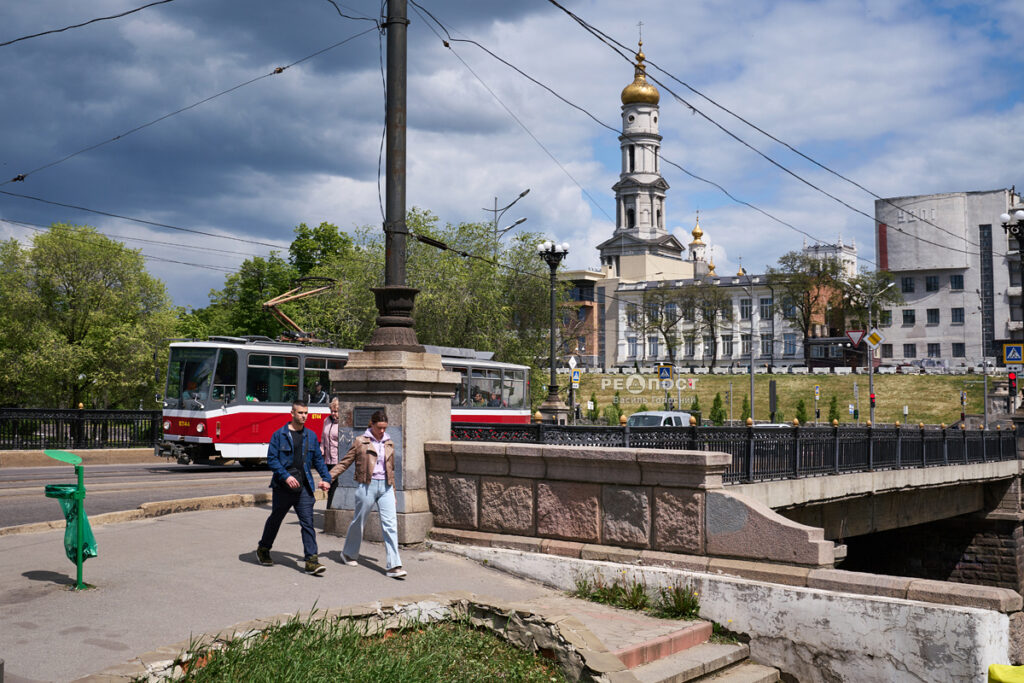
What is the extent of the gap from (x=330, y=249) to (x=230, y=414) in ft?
146

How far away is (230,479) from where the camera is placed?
19.5 meters

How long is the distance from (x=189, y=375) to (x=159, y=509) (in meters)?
11.4

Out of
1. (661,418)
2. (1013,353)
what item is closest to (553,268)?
(661,418)

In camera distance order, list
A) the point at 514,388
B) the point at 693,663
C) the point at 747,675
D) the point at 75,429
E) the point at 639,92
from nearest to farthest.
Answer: the point at 693,663, the point at 747,675, the point at 75,429, the point at 514,388, the point at 639,92

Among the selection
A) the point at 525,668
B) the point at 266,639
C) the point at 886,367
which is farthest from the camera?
the point at 886,367

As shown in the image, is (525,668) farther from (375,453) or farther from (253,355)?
(253,355)

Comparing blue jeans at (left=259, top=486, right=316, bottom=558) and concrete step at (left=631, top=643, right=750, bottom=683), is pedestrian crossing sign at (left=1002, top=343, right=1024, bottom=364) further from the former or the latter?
blue jeans at (left=259, top=486, right=316, bottom=558)

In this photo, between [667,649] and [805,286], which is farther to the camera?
[805,286]

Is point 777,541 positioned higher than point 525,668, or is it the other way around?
point 777,541

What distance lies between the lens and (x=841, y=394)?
8062 cm

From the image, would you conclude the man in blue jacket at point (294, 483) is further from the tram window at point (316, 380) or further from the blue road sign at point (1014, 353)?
the blue road sign at point (1014, 353)

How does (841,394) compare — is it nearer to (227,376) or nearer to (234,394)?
(234,394)

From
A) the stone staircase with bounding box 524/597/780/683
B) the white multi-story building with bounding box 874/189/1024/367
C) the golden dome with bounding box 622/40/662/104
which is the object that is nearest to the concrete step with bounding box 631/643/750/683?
the stone staircase with bounding box 524/597/780/683

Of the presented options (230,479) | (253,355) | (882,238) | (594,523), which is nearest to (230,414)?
(253,355)
